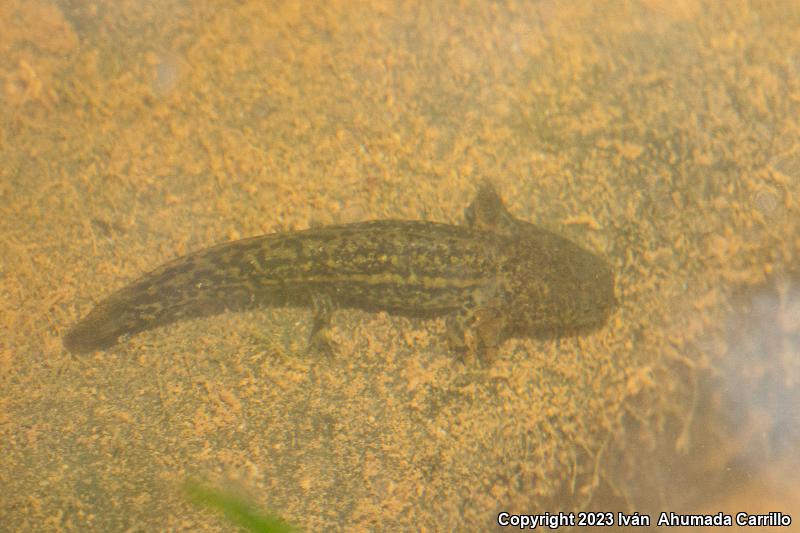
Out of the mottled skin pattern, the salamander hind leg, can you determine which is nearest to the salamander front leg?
the mottled skin pattern

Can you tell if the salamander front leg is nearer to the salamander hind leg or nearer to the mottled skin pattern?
the mottled skin pattern

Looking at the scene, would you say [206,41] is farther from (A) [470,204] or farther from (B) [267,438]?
(B) [267,438]

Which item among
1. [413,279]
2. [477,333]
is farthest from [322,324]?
[477,333]

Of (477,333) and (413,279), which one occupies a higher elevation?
(413,279)

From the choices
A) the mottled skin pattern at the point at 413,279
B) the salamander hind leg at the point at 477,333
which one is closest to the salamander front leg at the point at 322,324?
the mottled skin pattern at the point at 413,279

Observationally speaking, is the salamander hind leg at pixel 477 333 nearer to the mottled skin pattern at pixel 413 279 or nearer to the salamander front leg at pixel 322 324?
the mottled skin pattern at pixel 413 279

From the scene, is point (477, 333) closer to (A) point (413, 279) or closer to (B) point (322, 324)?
(A) point (413, 279)
